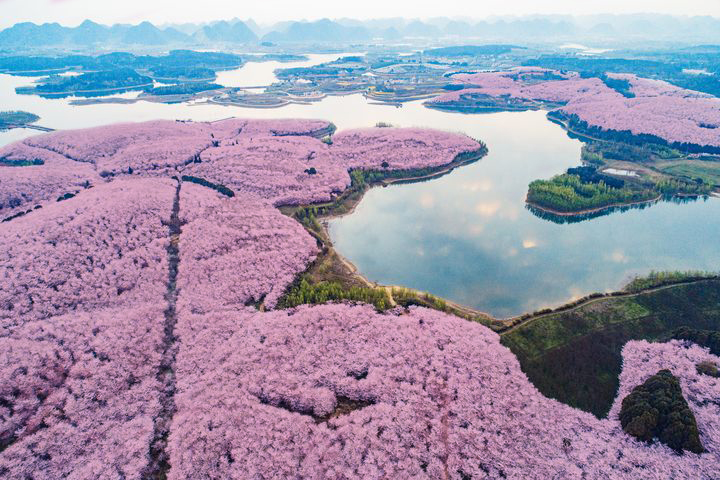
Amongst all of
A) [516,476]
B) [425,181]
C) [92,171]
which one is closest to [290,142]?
[425,181]

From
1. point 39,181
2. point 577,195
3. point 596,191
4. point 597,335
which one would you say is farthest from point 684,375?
point 39,181

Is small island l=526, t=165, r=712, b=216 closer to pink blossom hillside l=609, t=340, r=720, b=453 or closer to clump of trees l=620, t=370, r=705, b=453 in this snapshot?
pink blossom hillside l=609, t=340, r=720, b=453

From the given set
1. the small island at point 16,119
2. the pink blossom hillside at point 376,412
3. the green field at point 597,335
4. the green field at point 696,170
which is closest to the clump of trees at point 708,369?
the green field at point 597,335

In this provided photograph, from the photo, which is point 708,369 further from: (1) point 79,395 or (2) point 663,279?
(1) point 79,395

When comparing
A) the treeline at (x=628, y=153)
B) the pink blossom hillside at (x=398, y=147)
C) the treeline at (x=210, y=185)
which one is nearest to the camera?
the treeline at (x=210, y=185)

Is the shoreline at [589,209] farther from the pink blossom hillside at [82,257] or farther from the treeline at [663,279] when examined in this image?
the pink blossom hillside at [82,257]

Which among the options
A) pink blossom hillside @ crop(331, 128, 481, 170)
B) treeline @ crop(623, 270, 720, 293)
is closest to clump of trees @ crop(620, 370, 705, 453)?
treeline @ crop(623, 270, 720, 293)
